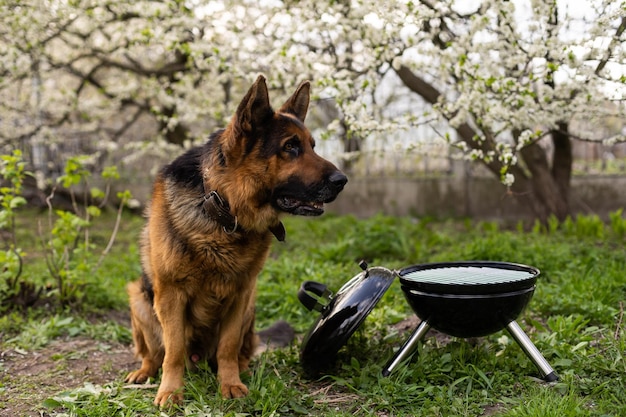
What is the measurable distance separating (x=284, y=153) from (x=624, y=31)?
3.00m

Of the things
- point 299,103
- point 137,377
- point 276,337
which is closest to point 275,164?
point 299,103

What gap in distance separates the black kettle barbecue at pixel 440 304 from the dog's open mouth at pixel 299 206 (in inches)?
20.8

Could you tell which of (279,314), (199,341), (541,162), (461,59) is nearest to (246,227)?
(199,341)

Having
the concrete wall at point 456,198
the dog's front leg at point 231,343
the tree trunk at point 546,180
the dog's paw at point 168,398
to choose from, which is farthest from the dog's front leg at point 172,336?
the concrete wall at point 456,198

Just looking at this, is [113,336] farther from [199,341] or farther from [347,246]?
[347,246]

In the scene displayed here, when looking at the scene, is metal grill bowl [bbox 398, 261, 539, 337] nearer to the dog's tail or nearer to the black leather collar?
the black leather collar

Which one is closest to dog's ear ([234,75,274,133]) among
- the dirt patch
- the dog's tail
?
the dog's tail

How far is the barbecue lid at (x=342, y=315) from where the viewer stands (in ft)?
10.6

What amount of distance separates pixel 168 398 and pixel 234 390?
1.21 feet

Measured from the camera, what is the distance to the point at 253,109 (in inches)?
123

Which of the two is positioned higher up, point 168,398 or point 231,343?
point 231,343

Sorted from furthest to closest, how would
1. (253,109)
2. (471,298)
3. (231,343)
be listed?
(231,343)
(253,109)
(471,298)

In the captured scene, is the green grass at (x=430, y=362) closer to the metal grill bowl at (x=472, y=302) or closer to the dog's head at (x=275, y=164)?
the metal grill bowl at (x=472, y=302)

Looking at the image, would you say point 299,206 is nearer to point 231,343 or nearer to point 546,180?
point 231,343
